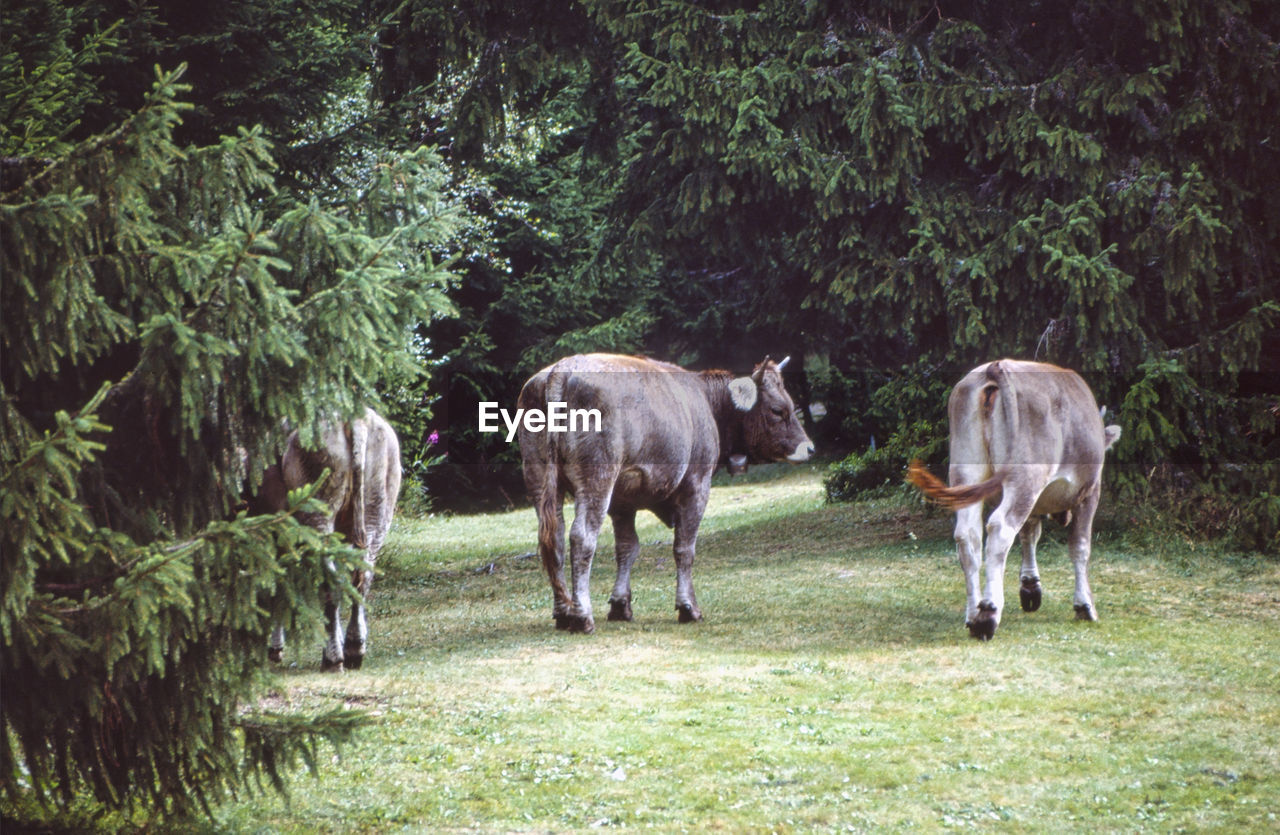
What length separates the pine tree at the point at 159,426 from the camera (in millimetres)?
4312

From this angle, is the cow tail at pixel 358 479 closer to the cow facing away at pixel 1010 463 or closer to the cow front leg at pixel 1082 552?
the cow facing away at pixel 1010 463

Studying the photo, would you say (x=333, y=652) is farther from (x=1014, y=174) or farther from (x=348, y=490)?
(x=1014, y=174)

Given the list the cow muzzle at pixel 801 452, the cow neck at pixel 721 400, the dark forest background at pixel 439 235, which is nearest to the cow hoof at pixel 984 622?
the cow muzzle at pixel 801 452

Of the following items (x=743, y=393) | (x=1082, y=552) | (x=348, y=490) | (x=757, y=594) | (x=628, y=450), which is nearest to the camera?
(x=348, y=490)

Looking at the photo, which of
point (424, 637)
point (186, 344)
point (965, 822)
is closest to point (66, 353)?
point (186, 344)

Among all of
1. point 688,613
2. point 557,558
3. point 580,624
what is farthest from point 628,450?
point 688,613

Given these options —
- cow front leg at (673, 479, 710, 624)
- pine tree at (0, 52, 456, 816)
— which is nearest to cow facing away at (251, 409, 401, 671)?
cow front leg at (673, 479, 710, 624)

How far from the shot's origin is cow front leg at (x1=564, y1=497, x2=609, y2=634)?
10750 millimetres

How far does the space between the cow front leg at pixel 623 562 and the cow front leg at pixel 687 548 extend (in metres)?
0.41

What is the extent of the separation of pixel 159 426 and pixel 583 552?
6062 mm

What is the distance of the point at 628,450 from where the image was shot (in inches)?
434

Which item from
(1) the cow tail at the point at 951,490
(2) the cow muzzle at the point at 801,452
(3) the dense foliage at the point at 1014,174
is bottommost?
(1) the cow tail at the point at 951,490

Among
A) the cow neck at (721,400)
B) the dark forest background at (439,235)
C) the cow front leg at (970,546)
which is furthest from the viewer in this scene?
the cow neck at (721,400)

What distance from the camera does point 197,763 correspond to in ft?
16.5
